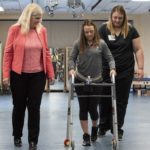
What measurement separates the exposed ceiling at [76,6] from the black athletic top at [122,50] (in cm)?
745

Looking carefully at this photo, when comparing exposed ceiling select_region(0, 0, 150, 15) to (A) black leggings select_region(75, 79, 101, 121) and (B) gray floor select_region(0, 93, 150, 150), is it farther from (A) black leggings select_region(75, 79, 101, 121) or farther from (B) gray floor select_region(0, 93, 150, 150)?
(A) black leggings select_region(75, 79, 101, 121)

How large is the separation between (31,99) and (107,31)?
4.34 ft

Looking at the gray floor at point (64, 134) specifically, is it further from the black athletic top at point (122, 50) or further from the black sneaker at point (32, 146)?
the black athletic top at point (122, 50)

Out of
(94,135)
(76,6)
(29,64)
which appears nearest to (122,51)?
(94,135)

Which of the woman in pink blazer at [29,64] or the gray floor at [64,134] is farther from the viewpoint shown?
the gray floor at [64,134]

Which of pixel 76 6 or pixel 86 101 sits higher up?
pixel 76 6

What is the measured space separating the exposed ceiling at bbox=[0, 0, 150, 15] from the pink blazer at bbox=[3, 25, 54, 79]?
798 centimetres

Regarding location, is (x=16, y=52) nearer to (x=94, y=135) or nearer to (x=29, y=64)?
(x=29, y=64)

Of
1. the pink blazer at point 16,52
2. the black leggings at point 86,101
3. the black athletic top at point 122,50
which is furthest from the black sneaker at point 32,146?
the black athletic top at point 122,50

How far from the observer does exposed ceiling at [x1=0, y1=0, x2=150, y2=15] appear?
44.3 ft

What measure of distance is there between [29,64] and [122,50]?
1206 mm

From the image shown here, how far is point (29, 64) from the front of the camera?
14.1ft

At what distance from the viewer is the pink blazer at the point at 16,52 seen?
4.29 m

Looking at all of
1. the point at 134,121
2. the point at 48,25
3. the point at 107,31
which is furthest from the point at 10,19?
the point at 107,31
